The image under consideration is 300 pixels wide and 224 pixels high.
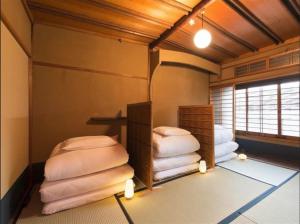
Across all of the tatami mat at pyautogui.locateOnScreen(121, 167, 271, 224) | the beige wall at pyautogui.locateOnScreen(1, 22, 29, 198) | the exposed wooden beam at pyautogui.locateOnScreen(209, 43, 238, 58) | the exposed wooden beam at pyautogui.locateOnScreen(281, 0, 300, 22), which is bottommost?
the tatami mat at pyautogui.locateOnScreen(121, 167, 271, 224)

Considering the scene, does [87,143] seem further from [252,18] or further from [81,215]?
[252,18]

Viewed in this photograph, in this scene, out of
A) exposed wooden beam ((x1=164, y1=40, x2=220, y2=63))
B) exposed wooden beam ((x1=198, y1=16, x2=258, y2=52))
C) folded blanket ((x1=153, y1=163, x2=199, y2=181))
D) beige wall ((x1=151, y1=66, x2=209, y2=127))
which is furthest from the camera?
beige wall ((x1=151, y1=66, x2=209, y2=127))

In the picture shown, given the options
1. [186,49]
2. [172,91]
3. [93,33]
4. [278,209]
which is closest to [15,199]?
[93,33]

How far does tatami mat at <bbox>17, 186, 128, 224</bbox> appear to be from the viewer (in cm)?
139

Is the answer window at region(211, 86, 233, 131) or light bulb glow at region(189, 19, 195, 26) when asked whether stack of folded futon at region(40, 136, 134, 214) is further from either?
window at region(211, 86, 233, 131)

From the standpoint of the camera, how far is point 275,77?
3.02m

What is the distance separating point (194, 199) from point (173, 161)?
65cm

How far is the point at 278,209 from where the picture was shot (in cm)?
152

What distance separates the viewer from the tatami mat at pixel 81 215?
1.39 meters

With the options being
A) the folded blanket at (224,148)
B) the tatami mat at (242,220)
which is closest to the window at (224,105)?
the folded blanket at (224,148)

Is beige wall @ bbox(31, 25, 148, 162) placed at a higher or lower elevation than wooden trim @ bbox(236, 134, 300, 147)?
higher

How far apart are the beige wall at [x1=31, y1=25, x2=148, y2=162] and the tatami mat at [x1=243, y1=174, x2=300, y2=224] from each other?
2214 millimetres

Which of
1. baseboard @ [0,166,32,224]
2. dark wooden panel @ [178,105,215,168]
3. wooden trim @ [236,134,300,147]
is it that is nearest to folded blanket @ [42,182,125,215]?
baseboard @ [0,166,32,224]

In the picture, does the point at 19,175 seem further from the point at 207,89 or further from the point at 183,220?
the point at 207,89
